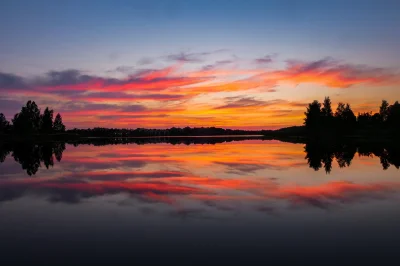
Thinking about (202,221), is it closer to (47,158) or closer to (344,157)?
(344,157)

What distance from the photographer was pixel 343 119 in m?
157

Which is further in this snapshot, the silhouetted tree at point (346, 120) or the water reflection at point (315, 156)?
the silhouetted tree at point (346, 120)

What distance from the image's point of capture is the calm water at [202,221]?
12039 millimetres

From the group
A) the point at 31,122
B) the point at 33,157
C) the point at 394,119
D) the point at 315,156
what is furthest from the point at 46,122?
the point at 394,119

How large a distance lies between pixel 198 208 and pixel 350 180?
16.8m

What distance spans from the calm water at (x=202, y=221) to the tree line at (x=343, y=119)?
134 m

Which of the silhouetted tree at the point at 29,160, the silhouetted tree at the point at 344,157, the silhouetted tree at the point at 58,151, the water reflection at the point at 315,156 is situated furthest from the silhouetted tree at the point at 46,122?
the silhouetted tree at the point at 344,157

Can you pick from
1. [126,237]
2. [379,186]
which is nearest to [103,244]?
[126,237]

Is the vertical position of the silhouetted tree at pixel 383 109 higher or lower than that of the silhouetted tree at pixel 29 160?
higher

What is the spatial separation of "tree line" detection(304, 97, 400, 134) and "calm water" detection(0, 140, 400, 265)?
13431 cm

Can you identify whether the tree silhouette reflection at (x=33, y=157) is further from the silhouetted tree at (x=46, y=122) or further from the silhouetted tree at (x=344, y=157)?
the silhouetted tree at (x=46, y=122)

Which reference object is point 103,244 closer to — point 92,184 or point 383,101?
point 92,184

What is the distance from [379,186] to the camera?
1027 inches

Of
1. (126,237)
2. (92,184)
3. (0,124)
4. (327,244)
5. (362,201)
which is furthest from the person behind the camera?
(0,124)
